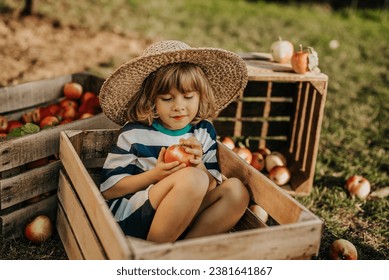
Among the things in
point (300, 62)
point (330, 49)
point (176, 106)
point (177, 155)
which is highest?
point (300, 62)

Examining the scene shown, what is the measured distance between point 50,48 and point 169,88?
13.6 ft

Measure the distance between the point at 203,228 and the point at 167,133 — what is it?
0.58 metres

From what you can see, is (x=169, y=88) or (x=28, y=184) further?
(x=28, y=184)

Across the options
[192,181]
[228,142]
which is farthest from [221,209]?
[228,142]

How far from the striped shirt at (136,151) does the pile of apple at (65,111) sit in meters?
0.79

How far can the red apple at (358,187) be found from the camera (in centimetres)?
388

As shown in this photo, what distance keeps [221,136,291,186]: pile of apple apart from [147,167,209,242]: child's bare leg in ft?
4.57

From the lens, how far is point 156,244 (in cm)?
210

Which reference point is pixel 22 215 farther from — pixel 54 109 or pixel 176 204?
pixel 176 204

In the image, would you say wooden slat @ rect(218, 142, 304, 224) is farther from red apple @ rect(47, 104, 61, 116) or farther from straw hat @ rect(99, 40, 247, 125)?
red apple @ rect(47, 104, 61, 116)

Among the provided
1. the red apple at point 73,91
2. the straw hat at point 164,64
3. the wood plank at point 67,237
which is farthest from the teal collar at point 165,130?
the red apple at point 73,91

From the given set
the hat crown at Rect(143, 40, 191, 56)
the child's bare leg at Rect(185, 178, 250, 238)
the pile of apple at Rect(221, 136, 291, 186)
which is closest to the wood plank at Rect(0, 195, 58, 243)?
the child's bare leg at Rect(185, 178, 250, 238)

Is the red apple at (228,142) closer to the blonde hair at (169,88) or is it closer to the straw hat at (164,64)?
the straw hat at (164,64)
